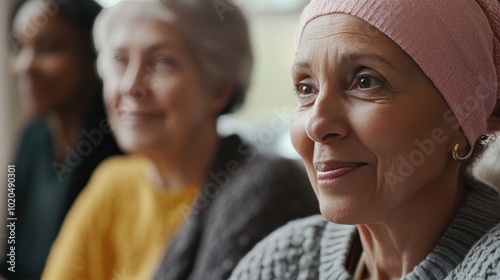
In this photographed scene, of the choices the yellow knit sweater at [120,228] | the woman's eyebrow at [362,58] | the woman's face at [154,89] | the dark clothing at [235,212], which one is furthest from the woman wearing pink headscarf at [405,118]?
the yellow knit sweater at [120,228]

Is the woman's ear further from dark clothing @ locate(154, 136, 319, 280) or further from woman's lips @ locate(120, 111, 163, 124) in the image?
woman's lips @ locate(120, 111, 163, 124)

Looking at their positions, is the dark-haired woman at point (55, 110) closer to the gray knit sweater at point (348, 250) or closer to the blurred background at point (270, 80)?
the blurred background at point (270, 80)

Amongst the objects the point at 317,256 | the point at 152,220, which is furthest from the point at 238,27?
the point at 317,256

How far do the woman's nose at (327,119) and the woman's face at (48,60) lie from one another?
1.22 metres

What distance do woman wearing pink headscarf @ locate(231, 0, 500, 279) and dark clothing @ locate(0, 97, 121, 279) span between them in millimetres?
1093

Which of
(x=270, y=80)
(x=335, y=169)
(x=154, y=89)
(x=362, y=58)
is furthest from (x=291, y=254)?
(x=270, y=80)

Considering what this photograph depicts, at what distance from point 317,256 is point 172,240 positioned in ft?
1.52

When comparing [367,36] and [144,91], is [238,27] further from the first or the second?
[367,36]

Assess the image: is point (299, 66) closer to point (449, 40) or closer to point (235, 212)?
point (449, 40)

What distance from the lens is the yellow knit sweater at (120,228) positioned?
1.44 metres

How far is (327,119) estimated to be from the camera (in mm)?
808

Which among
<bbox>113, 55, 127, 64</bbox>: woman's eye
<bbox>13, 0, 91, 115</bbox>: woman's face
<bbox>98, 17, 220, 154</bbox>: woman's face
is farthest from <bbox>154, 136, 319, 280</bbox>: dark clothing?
Result: <bbox>13, 0, 91, 115</bbox>: woman's face

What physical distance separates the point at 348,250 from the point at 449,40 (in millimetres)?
311

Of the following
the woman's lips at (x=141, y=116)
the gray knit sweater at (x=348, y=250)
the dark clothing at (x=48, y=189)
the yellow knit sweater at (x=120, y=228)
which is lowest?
the dark clothing at (x=48, y=189)
